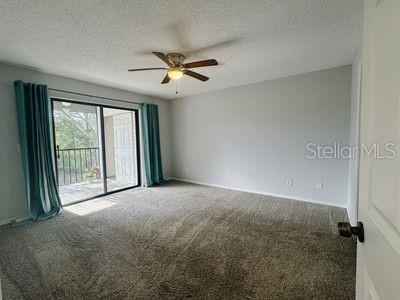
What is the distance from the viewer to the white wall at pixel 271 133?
10.6 feet

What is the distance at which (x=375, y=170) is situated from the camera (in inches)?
24.5

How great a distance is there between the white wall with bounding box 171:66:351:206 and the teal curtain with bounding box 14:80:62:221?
2.93 meters

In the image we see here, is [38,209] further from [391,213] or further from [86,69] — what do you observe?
[391,213]

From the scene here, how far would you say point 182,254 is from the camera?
204 centimetres

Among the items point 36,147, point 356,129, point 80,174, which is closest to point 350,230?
point 356,129

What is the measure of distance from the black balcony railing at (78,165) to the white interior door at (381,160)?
532cm

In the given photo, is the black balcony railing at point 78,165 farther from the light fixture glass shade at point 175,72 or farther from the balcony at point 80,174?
the light fixture glass shade at point 175,72

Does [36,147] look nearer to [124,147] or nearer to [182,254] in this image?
[124,147]

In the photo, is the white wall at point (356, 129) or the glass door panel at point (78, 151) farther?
the glass door panel at point (78, 151)

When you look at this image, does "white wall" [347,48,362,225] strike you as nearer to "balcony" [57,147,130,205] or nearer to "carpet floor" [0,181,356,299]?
"carpet floor" [0,181,356,299]

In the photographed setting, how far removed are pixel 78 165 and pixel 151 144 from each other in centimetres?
197

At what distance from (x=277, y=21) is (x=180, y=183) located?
400 centimetres

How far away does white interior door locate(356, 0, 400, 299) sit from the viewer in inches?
19.1

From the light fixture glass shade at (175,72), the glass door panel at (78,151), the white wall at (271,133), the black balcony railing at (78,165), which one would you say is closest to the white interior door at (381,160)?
the light fixture glass shade at (175,72)
